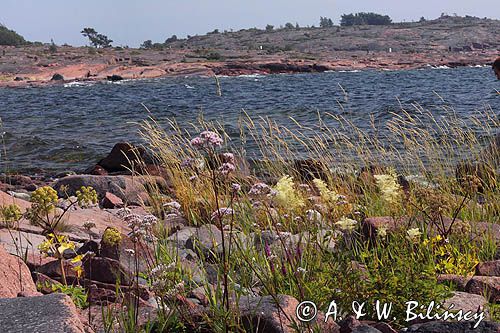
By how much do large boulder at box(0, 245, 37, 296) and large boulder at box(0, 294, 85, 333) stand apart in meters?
0.63

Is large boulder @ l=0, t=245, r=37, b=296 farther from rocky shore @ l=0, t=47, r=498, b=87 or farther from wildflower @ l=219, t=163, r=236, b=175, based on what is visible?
rocky shore @ l=0, t=47, r=498, b=87

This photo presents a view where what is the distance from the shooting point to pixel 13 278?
3.91 meters

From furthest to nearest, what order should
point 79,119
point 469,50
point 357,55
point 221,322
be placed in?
1. point 469,50
2. point 357,55
3. point 79,119
4. point 221,322

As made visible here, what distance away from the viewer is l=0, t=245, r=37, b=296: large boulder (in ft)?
12.4

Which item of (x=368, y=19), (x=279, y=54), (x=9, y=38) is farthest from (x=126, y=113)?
(x=368, y=19)

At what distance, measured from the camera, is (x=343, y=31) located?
117000 mm

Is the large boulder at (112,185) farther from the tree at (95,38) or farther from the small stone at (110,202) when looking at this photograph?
the tree at (95,38)

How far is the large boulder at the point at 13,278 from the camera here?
12.4 ft

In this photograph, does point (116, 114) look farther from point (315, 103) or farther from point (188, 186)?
point (188, 186)

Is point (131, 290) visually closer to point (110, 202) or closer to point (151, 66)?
point (110, 202)

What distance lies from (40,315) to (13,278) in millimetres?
1092

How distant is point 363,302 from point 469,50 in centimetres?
10138

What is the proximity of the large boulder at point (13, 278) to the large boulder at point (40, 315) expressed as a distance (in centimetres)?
63

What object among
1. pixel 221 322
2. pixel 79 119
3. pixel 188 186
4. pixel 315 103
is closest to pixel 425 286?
pixel 221 322
